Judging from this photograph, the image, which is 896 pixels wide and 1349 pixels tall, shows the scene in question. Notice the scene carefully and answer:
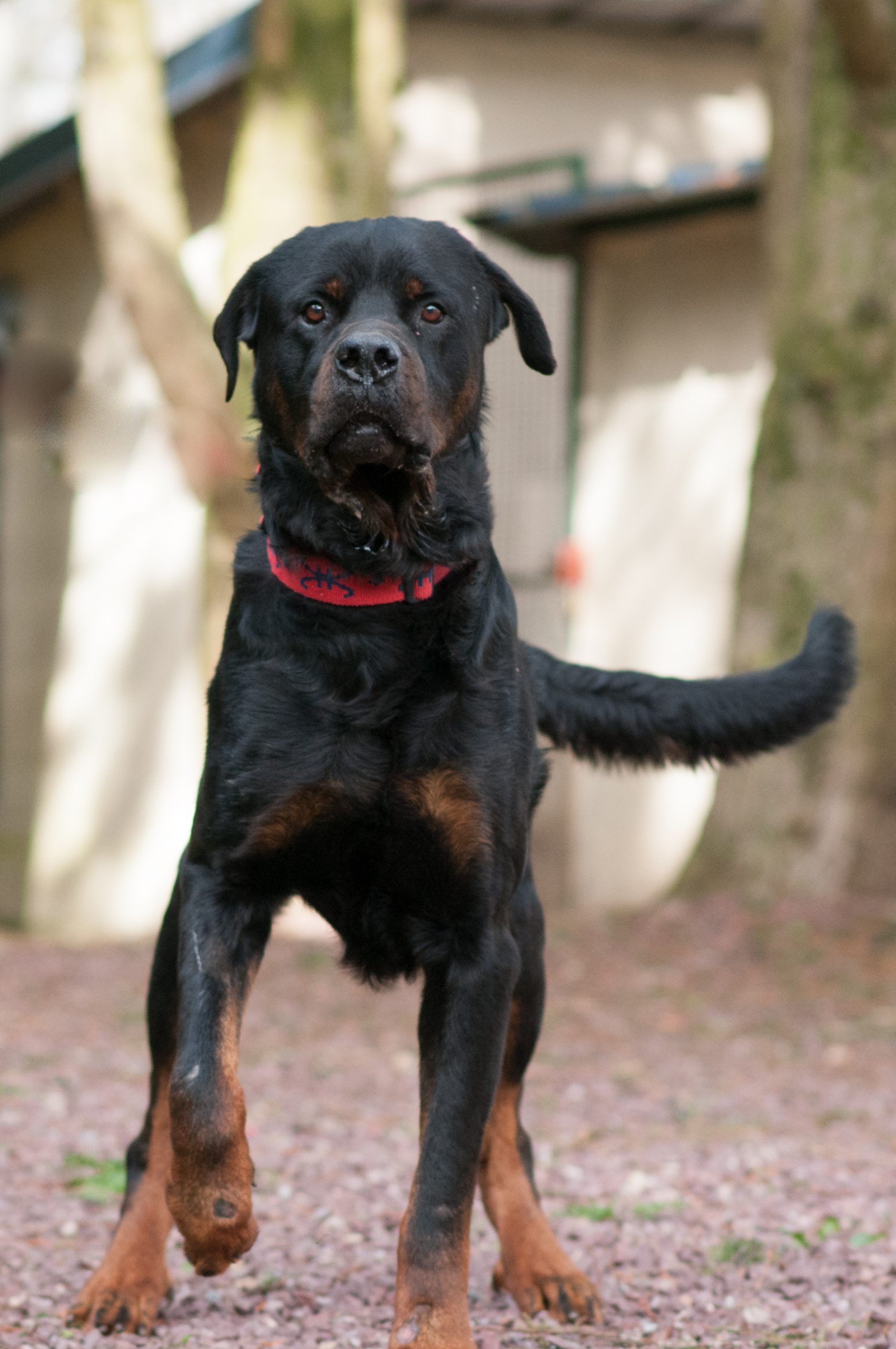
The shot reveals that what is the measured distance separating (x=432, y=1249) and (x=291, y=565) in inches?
52.0

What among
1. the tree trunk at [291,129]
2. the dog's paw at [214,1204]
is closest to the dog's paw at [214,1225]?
the dog's paw at [214,1204]

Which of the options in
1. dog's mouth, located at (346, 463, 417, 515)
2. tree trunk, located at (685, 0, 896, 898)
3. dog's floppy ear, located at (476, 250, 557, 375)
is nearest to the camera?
dog's mouth, located at (346, 463, 417, 515)

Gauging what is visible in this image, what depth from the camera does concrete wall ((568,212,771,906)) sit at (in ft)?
37.7

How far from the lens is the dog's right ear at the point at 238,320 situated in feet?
12.0

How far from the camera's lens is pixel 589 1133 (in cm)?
586

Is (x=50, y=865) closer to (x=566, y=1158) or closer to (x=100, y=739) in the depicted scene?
(x=100, y=739)

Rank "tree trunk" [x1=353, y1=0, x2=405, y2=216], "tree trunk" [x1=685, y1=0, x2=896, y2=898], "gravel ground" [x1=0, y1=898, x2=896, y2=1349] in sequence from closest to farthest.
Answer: "gravel ground" [x1=0, y1=898, x2=896, y2=1349] < "tree trunk" [x1=685, y1=0, x2=896, y2=898] < "tree trunk" [x1=353, y1=0, x2=405, y2=216]

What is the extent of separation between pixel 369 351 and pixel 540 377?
381 inches

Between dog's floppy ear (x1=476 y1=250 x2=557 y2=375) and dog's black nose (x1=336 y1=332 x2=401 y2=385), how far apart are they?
0.61 metres

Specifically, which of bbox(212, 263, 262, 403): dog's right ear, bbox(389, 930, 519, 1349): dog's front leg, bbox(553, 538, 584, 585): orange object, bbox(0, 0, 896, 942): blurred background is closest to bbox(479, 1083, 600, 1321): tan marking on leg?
bbox(389, 930, 519, 1349): dog's front leg

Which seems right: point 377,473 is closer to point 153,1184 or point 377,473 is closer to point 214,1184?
point 214,1184

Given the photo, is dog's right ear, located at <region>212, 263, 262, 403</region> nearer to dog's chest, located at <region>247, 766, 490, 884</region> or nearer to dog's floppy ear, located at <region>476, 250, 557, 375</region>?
dog's floppy ear, located at <region>476, 250, 557, 375</region>

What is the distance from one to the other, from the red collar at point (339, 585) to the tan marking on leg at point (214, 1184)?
919mm

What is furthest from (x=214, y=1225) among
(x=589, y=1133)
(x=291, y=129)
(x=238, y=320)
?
(x=291, y=129)
